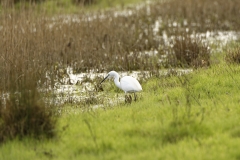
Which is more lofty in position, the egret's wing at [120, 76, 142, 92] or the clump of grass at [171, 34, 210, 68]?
the clump of grass at [171, 34, 210, 68]

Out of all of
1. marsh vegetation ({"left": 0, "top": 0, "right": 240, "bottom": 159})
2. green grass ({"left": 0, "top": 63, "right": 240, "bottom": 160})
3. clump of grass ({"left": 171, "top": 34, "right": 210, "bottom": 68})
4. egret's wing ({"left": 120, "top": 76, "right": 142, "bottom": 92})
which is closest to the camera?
green grass ({"left": 0, "top": 63, "right": 240, "bottom": 160})

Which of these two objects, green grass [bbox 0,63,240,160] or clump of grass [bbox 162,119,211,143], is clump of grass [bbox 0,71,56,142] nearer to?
green grass [bbox 0,63,240,160]

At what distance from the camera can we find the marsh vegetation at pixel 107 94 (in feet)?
18.6

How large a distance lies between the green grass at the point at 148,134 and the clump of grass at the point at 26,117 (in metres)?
0.13

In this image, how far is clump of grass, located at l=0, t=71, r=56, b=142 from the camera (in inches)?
237

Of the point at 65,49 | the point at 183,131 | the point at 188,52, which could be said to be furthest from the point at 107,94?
the point at 183,131

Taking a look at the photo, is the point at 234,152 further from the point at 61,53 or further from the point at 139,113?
the point at 61,53

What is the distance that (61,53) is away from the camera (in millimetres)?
11602

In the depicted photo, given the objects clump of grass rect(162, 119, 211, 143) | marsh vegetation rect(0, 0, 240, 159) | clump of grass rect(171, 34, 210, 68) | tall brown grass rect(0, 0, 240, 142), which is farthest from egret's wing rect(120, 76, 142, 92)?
clump of grass rect(171, 34, 210, 68)

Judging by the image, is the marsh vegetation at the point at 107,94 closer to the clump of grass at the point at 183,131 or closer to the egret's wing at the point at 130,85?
the clump of grass at the point at 183,131

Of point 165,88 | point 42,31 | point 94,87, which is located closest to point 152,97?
point 165,88

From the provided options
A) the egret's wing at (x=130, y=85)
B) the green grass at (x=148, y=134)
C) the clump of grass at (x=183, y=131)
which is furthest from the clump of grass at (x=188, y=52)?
the clump of grass at (x=183, y=131)

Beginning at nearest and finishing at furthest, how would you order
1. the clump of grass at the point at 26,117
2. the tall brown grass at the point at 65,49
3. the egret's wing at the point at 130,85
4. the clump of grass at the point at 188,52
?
the clump of grass at the point at 26,117 < the tall brown grass at the point at 65,49 < the egret's wing at the point at 130,85 < the clump of grass at the point at 188,52

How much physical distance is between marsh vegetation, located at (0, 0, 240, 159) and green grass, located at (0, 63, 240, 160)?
0.01 metres
